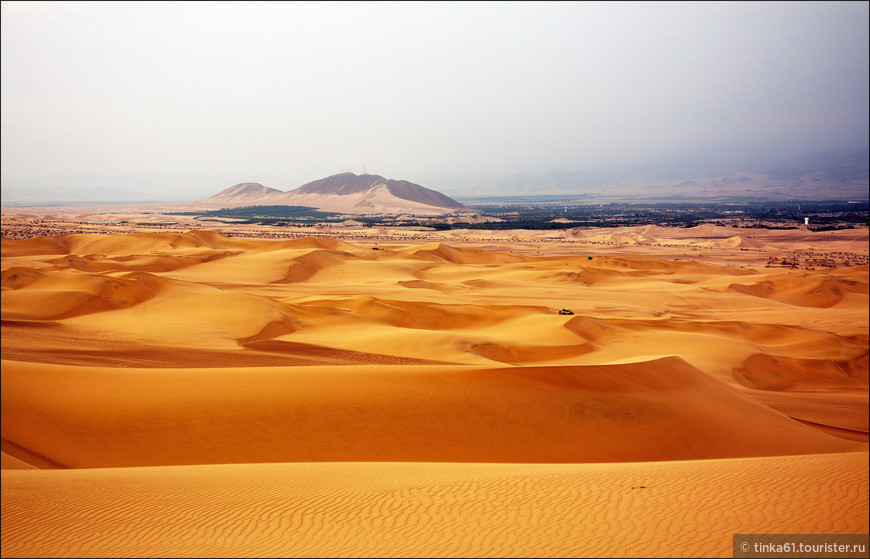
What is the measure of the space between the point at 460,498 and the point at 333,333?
691 inches

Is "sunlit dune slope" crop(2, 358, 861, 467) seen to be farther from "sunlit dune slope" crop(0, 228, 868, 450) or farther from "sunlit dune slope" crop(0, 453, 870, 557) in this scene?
"sunlit dune slope" crop(0, 453, 870, 557)

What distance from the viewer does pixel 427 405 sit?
1468 centimetres

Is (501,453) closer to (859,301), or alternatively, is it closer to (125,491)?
(125,491)

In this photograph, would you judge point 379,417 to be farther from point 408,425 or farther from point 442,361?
point 442,361

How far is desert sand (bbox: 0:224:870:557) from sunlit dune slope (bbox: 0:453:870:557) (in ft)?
0.15

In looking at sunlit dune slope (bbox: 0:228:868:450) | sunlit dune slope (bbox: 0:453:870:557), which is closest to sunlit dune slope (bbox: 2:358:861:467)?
sunlit dune slope (bbox: 0:228:868:450)

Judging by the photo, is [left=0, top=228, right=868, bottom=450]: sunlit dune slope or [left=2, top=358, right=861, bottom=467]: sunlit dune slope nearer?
[left=2, top=358, right=861, bottom=467]: sunlit dune slope

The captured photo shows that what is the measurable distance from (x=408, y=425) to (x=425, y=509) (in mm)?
5493

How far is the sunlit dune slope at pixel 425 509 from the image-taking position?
290 inches

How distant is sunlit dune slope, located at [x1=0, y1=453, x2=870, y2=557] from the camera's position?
7.38 metres

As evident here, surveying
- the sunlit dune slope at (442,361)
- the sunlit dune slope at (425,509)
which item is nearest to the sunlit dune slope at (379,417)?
Answer: the sunlit dune slope at (442,361)

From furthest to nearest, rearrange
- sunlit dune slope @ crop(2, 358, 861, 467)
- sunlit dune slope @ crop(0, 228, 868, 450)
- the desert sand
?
sunlit dune slope @ crop(0, 228, 868, 450) < sunlit dune slope @ crop(2, 358, 861, 467) < the desert sand

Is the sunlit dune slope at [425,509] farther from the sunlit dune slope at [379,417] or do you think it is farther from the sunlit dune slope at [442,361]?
the sunlit dune slope at [442,361]

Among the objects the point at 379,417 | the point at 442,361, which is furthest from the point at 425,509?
the point at 442,361
